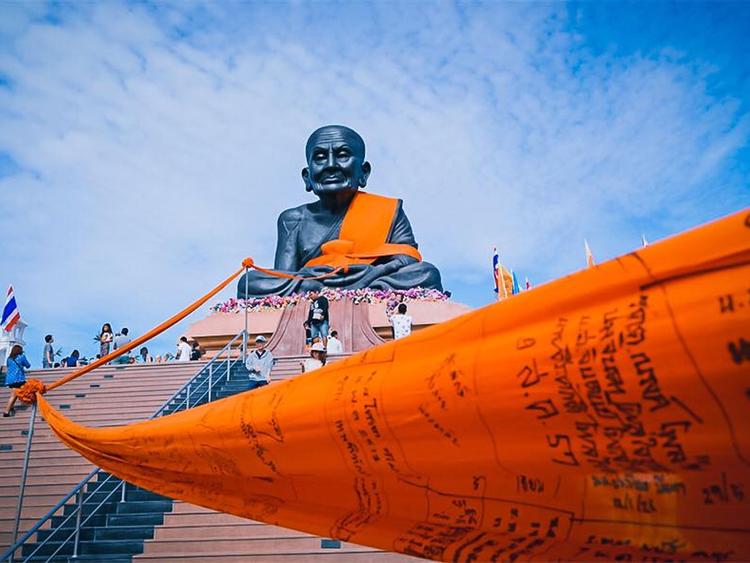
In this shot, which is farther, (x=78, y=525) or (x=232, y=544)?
(x=78, y=525)

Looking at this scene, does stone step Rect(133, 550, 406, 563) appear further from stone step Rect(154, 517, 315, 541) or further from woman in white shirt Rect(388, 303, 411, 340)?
woman in white shirt Rect(388, 303, 411, 340)

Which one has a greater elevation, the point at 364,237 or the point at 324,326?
the point at 364,237

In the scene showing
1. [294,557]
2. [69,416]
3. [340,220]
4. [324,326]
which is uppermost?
[340,220]

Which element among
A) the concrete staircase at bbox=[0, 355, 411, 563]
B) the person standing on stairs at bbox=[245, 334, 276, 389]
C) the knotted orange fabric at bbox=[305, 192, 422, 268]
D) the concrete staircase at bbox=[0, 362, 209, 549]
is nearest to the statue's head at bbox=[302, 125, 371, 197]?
the knotted orange fabric at bbox=[305, 192, 422, 268]

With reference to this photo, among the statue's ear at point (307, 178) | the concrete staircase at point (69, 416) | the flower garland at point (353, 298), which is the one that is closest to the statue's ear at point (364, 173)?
the statue's ear at point (307, 178)

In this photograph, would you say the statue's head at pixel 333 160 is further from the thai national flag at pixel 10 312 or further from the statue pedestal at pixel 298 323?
the thai national flag at pixel 10 312

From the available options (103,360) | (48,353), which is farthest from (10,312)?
(103,360)

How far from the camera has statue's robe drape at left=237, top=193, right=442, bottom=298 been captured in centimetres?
1417

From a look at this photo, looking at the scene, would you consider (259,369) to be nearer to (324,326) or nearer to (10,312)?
(324,326)

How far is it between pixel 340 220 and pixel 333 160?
5.37ft

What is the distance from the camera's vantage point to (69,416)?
7.83 m

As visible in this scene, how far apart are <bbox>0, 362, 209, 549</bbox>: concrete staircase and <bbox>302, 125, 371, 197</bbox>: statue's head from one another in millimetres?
8119

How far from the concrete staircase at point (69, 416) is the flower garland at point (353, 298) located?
13.5 feet

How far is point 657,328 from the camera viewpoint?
4.07 ft
